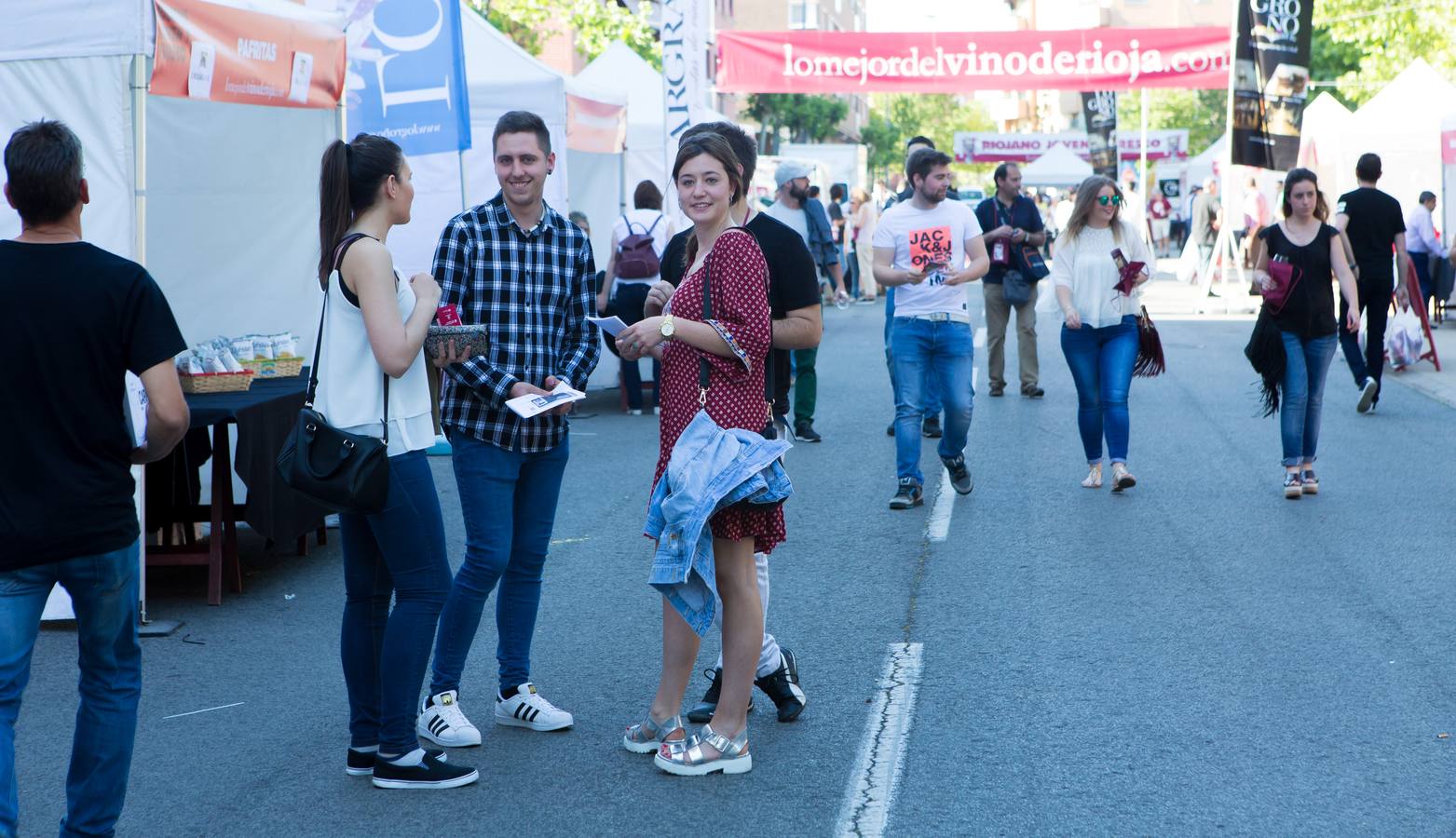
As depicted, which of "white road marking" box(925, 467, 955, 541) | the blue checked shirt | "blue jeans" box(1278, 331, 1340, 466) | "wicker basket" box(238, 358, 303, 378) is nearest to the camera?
the blue checked shirt

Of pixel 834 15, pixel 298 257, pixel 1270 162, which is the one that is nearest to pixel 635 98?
pixel 1270 162

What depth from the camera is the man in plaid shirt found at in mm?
4582

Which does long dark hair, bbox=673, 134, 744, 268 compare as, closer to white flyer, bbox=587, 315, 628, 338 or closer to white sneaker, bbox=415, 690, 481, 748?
white flyer, bbox=587, 315, 628, 338

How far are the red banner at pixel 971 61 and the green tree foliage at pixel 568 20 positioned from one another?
15.8ft

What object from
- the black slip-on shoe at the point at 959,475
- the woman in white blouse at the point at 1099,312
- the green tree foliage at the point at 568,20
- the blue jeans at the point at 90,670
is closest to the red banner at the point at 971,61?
the green tree foliage at the point at 568,20

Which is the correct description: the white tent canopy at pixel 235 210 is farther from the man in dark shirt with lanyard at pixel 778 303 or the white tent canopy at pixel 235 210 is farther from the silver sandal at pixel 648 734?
the silver sandal at pixel 648 734

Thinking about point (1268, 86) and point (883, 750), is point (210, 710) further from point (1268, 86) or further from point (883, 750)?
point (1268, 86)

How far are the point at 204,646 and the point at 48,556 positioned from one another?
282 cm

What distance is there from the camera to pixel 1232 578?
6859 mm

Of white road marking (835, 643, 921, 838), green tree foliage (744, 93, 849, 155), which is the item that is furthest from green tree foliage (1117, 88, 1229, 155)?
white road marking (835, 643, 921, 838)

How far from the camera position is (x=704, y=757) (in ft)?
14.6

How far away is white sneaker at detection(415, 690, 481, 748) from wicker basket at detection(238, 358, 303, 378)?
356cm

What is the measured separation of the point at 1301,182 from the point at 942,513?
2.80 m

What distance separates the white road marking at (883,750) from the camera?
13.5 feet
